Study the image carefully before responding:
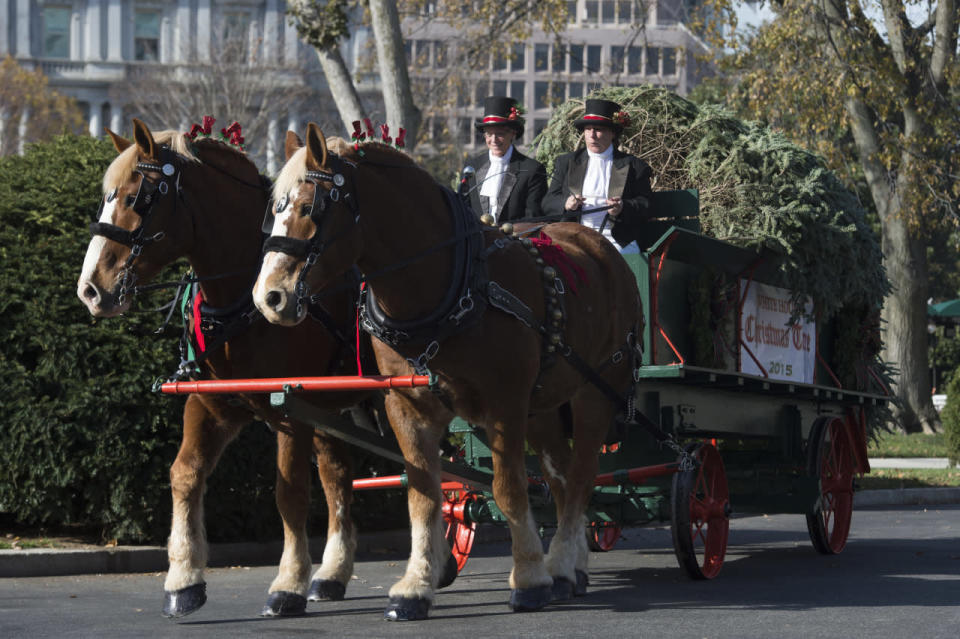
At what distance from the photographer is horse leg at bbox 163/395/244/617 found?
690 centimetres

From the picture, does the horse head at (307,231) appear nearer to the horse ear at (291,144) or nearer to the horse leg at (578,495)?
the horse ear at (291,144)

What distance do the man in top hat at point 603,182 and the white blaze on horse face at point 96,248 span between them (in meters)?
3.15

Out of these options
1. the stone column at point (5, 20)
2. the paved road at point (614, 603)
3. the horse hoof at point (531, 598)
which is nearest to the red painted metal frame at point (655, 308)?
the paved road at point (614, 603)

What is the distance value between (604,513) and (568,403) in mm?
835

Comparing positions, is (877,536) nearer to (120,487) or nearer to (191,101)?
(120,487)

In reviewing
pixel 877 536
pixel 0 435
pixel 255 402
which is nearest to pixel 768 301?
pixel 877 536

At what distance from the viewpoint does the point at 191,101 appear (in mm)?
45812

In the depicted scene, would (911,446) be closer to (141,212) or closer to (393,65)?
(393,65)

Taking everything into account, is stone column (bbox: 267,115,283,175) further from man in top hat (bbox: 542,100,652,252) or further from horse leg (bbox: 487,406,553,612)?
horse leg (bbox: 487,406,553,612)

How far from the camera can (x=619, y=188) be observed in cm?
901

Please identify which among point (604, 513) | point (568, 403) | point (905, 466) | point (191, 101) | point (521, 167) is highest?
point (191, 101)

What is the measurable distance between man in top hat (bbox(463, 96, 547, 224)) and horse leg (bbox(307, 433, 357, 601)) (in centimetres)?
229

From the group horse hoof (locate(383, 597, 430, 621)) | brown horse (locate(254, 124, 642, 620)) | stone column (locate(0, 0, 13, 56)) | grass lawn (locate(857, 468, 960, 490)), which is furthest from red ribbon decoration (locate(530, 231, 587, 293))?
stone column (locate(0, 0, 13, 56))

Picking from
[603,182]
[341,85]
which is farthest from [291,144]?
[341,85]
